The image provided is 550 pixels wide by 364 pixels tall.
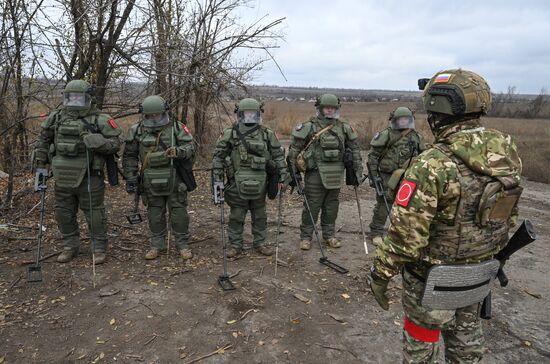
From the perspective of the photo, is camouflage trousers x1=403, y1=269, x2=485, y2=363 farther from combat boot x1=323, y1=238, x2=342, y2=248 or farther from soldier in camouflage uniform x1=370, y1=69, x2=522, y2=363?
combat boot x1=323, y1=238, x2=342, y2=248

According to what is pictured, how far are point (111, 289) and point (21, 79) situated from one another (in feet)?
13.1

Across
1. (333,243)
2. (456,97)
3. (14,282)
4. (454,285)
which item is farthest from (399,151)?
(14,282)

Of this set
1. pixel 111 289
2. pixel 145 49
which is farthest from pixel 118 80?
pixel 111 289

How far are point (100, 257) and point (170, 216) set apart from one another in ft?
3.21

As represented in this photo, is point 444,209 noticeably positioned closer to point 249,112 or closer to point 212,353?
point 212,353

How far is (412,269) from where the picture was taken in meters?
2.34

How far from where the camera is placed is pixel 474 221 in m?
2.12

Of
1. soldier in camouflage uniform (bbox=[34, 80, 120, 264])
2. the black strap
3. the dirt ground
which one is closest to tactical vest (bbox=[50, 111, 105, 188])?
A: soldier in camouflage uniform (bbox=[34, 80, 120, 264])

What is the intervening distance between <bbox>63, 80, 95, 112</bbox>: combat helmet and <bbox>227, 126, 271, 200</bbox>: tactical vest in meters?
1.80

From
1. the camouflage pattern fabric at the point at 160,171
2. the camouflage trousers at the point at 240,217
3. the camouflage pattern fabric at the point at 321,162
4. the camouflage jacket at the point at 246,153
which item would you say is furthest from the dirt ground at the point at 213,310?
the camouflage jacket at the point at 246,153

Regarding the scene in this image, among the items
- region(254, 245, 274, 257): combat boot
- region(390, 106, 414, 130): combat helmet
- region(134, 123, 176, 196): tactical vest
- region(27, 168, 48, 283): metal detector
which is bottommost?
region(254, 245, 274, 257): combat boot

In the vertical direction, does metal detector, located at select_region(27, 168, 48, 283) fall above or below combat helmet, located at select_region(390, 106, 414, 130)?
below

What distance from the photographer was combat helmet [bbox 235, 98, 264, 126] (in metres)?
5.11

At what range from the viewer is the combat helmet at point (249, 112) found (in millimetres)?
5113
